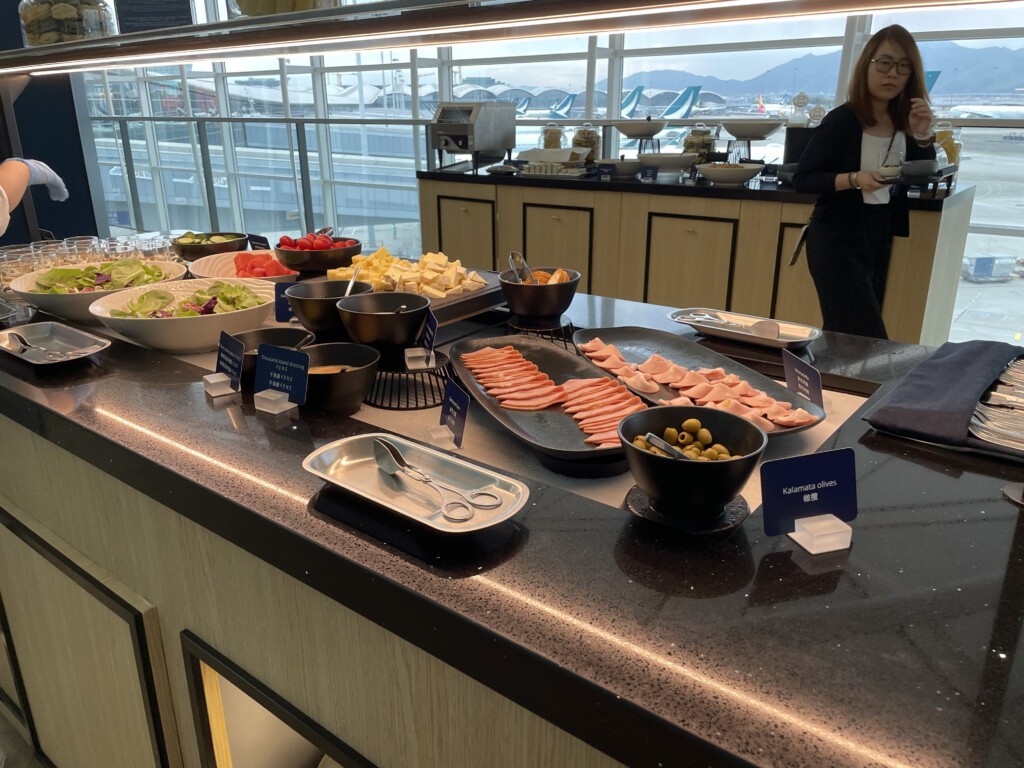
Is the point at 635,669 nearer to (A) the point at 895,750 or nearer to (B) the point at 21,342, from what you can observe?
(A) the point at 895,750

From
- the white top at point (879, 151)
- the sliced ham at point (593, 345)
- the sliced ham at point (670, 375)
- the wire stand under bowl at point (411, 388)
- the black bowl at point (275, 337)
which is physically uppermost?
the white top at point (879, 151)

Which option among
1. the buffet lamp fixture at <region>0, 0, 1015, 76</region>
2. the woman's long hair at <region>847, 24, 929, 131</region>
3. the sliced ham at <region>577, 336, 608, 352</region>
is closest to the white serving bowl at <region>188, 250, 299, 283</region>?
the buffet lamp fixture at <region>0, 0, 1015, 76</region>

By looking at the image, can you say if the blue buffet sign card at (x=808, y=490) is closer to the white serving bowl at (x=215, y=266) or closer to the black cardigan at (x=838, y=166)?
the white serving bowl at (x=215, y=266)

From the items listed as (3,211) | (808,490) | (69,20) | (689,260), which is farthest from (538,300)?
(689,260)

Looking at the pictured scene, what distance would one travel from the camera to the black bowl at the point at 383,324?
118 centimetres

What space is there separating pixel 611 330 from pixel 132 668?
98cm

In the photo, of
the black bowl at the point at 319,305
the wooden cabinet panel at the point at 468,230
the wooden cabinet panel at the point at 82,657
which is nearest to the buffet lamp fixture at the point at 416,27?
the black bowl at the point at 319,305

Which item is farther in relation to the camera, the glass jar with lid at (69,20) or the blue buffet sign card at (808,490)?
the glass jar with lid at (69,20)

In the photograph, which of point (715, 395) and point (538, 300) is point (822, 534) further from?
point (538, 300)

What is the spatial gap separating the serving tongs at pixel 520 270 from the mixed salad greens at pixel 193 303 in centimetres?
50

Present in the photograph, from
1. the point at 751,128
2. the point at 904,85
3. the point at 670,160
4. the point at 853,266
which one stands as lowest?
the point at 853,266

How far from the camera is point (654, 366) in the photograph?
1.17m

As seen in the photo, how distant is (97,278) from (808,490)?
156cm

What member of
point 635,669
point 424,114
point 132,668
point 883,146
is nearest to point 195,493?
point 132,668
